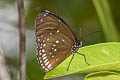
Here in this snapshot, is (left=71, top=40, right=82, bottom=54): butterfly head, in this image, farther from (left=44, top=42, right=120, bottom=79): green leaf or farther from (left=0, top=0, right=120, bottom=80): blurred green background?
(left=0, top=0, right=120, bottom=80): blurred green background

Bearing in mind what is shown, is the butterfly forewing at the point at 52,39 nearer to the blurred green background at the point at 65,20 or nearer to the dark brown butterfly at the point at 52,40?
the dark brown butterfly at the point at 52,40

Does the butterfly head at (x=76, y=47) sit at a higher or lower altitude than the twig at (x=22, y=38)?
lower

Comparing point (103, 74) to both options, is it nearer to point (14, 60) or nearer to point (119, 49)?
point (119, 49)

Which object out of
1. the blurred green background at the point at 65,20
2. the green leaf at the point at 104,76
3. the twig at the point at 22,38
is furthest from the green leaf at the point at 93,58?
the blurred green background at the point at 65,20

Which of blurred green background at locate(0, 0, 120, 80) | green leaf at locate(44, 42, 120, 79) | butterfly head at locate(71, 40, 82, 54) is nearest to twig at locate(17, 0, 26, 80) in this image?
green leaf at locate(44, 42, 120, 79)

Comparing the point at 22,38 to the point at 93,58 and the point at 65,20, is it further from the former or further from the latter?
the point at 65,20

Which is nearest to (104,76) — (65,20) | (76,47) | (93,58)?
(93,58)

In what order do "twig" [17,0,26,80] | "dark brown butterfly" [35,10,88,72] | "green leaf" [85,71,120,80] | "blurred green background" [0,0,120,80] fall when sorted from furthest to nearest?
"blurred green background" [0,0,120,80] < "dark brown butterfly" [35,10,88,72] < "green leaf" [85,71,120,80] < "twig" [17,0,26,80]

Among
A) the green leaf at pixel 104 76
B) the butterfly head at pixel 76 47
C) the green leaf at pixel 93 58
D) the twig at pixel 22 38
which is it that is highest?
the twig at pixel 22 38

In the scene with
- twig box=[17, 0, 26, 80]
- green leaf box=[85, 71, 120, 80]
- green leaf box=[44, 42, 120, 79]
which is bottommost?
green leaf box=[85, 71, 120, 80]
